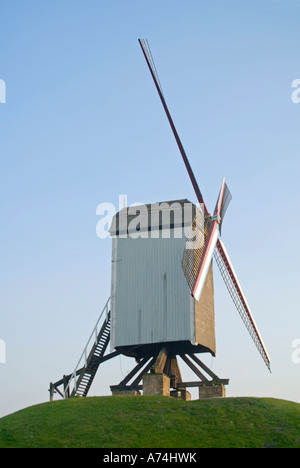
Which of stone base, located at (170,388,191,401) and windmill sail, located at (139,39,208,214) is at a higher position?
windmill sail, located at (139,39,208,214)

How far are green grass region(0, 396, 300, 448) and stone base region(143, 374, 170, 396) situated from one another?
1.77 m

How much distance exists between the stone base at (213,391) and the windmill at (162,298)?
0.06 metres

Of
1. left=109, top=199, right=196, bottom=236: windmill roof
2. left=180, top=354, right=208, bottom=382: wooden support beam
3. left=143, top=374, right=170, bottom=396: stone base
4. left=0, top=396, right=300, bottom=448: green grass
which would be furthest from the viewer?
left=109, top=199, right=196, bottom=236: windmill roof

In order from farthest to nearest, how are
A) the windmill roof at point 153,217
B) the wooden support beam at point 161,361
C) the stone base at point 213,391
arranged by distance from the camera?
the windmill roof at point 153,217 < the stone base at point 213,391 < the wooden support beam at point 161,361

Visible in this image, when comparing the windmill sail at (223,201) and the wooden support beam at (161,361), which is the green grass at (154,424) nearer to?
the wooden support beam at (161,361)

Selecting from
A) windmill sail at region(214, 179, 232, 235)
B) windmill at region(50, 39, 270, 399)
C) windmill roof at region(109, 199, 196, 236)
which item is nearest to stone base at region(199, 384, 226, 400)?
windmill at region(50, 39, 270, 399)

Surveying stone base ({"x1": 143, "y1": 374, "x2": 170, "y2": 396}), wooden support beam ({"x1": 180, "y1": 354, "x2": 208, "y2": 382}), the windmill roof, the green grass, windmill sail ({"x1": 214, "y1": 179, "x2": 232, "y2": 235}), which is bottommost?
the green grass

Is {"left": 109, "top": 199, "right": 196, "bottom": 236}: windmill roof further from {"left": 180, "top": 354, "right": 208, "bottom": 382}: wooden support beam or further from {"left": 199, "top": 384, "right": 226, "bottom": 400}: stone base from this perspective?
{"left": 199, "top": 384, "right": 226, "bottom": 400}: stone base

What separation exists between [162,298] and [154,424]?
33.8 ft

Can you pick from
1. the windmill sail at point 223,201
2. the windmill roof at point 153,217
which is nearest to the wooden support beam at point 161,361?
the windmill roof at point 153,217

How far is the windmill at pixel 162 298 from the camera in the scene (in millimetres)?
33750

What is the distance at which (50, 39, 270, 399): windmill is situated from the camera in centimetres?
3375
